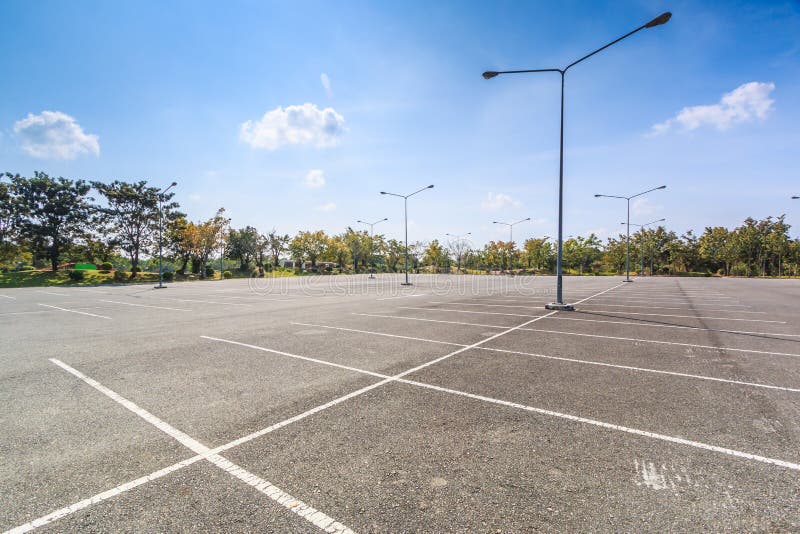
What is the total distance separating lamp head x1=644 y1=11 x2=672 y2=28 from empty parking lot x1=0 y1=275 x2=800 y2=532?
934 centimetres

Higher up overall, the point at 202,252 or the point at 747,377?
the point at 202,252

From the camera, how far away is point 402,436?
361 cm

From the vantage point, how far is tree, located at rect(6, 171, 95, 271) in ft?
145

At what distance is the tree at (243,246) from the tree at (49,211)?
889 inches

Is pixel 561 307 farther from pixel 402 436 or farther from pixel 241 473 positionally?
pixel 241 473

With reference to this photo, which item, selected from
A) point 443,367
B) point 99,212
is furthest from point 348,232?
point 443,367

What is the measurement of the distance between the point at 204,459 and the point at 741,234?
82449mm

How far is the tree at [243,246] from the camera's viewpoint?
223ft

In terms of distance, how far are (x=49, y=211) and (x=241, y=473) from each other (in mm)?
62448

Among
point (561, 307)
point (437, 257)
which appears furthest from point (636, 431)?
point (437, 257)

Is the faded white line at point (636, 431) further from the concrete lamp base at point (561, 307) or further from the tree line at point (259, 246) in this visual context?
the tree line at point (259, 246)

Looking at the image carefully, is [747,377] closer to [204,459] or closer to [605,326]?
[605,326]

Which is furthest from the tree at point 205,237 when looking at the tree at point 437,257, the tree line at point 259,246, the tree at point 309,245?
the tree at point 437,257

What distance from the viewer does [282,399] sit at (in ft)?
15.3
